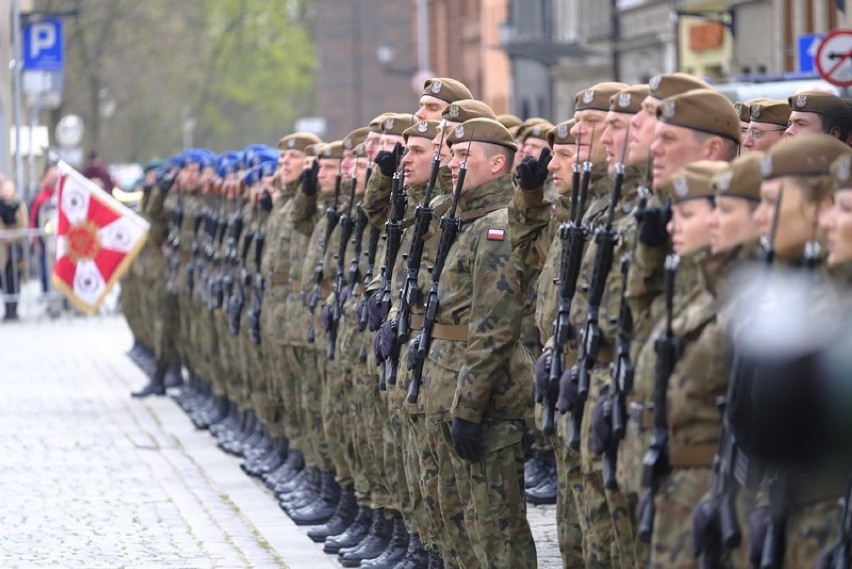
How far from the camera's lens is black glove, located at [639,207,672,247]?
6336 millimetres

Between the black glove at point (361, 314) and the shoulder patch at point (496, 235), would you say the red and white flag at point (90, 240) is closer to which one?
the black glove at point (361, 314)

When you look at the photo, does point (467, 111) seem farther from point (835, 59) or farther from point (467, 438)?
point (835, 59)

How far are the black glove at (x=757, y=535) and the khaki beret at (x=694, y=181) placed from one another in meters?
0.98

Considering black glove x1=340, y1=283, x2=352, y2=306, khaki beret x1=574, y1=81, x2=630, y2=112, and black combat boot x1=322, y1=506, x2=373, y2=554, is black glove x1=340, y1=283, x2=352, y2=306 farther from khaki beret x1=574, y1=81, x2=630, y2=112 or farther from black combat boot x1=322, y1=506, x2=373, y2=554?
khaki beret x1=574, y1=81, x2=630, y2=112

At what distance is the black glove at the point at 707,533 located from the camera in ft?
18.5

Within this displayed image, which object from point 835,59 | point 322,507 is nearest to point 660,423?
point 322,507

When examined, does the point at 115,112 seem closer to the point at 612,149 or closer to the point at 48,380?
the point at 48,380

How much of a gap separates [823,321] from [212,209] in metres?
12.3

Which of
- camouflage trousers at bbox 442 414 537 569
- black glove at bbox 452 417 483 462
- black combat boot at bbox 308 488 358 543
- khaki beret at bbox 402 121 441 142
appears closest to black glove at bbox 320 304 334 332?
black combat boot at bbox 308 488 358 543

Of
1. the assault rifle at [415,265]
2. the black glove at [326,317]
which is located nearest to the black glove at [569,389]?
the assault rifle at [415,265]

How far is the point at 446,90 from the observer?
994 centimetres

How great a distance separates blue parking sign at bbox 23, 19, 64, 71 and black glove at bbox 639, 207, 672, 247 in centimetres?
2916

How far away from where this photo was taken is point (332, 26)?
79.4 m

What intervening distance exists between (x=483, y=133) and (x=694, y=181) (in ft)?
8.78
